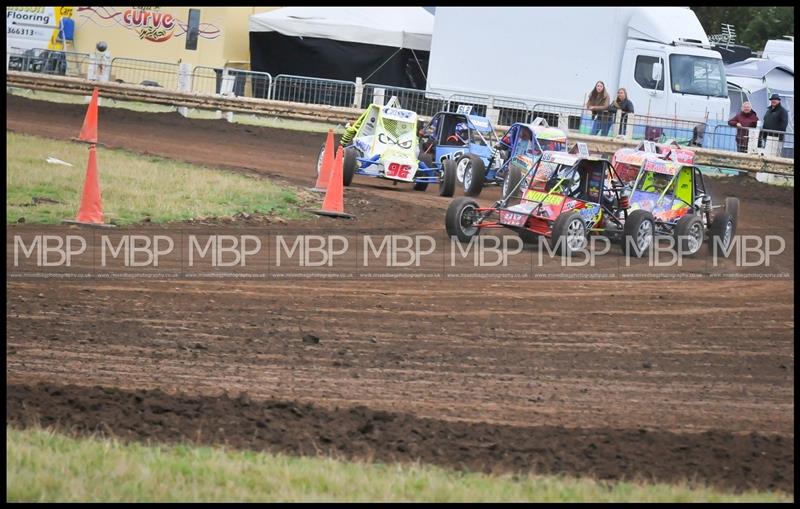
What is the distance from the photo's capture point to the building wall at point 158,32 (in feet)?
103

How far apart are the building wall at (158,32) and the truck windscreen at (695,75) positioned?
40.5 ft

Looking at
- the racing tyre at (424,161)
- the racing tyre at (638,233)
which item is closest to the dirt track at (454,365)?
the racing tyre at (638,233)

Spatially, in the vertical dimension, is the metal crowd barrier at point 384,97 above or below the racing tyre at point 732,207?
above

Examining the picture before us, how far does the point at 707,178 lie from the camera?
23875 millimetres

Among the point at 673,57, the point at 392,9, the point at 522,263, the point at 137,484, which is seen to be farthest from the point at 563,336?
the point at 392,9

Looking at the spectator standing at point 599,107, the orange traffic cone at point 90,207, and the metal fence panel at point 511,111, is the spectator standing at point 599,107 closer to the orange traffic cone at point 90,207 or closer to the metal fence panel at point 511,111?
the metal fence panel at point 511,111

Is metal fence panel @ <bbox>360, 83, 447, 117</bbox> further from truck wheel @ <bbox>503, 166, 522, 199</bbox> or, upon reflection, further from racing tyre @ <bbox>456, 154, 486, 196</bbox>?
truck wheel @ <bbox>503, 166, 522, 199</bbox>

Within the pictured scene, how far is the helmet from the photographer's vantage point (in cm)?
2002

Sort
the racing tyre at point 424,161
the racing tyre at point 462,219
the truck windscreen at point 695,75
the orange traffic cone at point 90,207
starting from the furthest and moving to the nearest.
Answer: the truck windscreen at point 695,75 → the racing tyre at point 424,161 → the racing tyre at point 462,219 → the orange traffic cone at point 90,207

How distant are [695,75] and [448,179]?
9.86 meters

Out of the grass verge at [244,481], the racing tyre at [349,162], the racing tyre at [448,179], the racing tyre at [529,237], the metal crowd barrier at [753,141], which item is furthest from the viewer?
the metal crowd barrier at [753,141]

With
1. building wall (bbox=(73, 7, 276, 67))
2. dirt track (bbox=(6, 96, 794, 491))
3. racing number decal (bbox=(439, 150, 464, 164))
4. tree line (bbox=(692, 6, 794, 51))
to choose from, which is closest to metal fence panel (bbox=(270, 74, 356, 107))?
building wall (bbox=(73, 7, 276, 67))

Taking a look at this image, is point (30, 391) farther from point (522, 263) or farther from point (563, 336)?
point (522, 263)

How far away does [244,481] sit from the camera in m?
5.29
